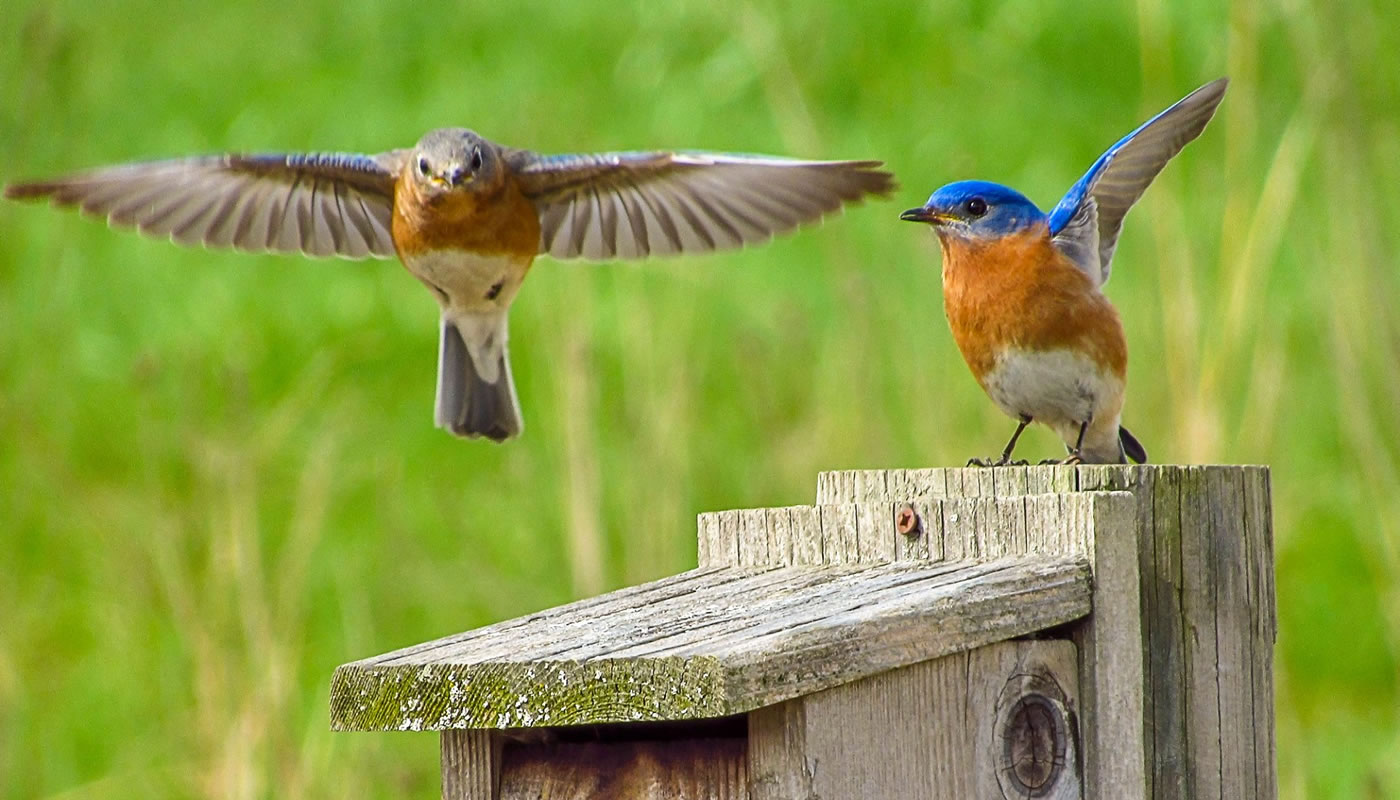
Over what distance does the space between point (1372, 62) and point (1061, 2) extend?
2038mm

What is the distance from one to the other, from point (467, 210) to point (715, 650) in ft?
8.79

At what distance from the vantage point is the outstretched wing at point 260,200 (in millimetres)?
4715

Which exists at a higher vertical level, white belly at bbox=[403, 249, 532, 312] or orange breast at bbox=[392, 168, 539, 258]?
orange breast at bbox=[392, 168, 539, 258]

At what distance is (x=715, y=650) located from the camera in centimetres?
207

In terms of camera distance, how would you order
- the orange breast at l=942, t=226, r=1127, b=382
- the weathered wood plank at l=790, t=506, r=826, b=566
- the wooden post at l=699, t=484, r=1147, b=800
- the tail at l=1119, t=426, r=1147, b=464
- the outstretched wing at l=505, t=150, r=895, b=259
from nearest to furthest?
1. the wooden post at l=699, t=484, r=1147, b=800
2. the weathered wood plank at l=790, t=506, r=826, b=566
3. the orange breast at l=942, t=226, r=1127, b=382
4. the tail at l=1119, t=426, r=1147, b=464
5. the outstretched wing at l=505, t=150, r=895, b=259

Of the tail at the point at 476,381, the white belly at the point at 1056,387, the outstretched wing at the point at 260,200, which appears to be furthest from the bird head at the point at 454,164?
the white belly at the point at 1056,387

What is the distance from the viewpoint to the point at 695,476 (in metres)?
5.55

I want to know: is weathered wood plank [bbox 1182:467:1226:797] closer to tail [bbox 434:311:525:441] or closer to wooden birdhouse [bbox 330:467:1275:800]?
wooden birdhouse [bbox 330:467:1275:800]

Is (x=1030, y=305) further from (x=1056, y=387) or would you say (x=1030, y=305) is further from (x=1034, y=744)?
(x=1034, y=744)

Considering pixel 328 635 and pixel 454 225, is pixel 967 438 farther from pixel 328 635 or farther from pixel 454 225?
pixel 328 635

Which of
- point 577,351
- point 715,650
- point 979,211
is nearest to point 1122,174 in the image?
point 979,211

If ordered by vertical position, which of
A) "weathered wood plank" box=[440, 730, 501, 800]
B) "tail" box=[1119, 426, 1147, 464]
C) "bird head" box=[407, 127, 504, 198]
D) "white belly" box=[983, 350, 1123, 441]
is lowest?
"weathered wood plank" box=[440, 730, 501, 800]

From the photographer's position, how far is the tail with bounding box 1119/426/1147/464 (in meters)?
3.53

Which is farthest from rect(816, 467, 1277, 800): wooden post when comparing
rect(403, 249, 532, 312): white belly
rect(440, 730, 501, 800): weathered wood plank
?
rect(403, 249, 532, 312): white belly
